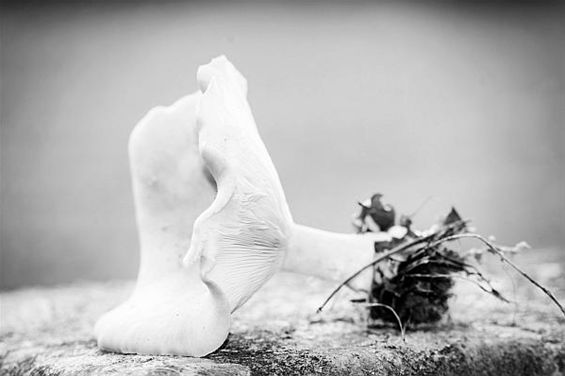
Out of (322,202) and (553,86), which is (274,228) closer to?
(322,202)

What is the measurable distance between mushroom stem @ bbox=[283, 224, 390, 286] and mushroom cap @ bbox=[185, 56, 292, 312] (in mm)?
55

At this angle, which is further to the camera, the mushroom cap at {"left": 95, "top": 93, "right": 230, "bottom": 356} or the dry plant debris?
the dry plant debris

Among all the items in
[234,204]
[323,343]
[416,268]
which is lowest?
[323,343]

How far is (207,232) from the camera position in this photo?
94cm

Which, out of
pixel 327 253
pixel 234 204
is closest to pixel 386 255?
pixel 327 253

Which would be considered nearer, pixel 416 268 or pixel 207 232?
pixel 207 232

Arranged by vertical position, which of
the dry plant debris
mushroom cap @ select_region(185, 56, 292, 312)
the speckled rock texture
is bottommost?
the speckled rock texture

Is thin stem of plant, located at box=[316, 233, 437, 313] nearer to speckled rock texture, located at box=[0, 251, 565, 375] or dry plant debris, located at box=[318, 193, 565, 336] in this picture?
dry plant debris, located at box=[318, 193, 565, 336]

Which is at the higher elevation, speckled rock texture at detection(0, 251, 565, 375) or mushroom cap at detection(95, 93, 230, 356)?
mushroom cap at detection(95, 93, 230, 356)

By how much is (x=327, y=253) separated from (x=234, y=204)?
0.26 m

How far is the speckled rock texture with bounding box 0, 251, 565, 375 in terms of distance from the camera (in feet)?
3.26

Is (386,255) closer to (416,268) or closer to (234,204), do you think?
(416,268)

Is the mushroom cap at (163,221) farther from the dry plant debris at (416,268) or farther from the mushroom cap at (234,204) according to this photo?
the dry plant debris at (416,268)

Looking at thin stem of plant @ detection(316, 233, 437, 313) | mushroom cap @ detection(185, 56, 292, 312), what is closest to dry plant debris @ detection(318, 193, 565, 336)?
thin stem of plant @ detection(316, 233, 437, 313)
